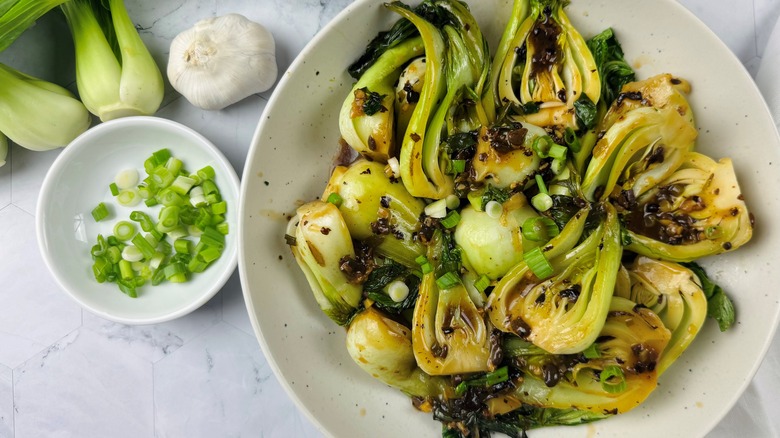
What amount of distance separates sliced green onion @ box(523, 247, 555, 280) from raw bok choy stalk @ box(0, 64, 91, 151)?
6.98ft

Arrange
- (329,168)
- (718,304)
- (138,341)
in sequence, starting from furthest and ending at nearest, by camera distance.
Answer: (138,341) → (329,168) → (718,304)

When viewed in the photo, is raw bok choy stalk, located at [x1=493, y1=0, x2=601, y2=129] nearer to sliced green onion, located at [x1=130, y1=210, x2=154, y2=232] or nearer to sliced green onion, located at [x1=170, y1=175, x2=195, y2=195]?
sliced green onion, located at [x1=170, y1=175, x2=195, y2=195]

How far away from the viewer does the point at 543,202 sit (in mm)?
2049

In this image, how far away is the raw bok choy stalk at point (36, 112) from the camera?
8.73 feet

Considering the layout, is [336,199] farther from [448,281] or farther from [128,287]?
[128,287]

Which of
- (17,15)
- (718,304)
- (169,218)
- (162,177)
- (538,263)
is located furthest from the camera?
(162,177)

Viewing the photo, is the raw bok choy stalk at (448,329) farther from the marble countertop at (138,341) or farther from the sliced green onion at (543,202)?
the marble countertop at (138,341)

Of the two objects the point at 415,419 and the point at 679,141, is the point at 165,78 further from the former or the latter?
the point at 679,141

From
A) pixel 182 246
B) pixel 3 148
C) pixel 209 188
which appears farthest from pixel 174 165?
pixel 3 148

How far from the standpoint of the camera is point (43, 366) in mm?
2949

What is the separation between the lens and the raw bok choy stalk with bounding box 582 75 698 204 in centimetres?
201

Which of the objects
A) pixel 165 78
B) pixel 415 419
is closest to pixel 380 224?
pixel 415 419

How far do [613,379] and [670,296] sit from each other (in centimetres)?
35

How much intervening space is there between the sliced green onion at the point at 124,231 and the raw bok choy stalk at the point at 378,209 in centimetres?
114
